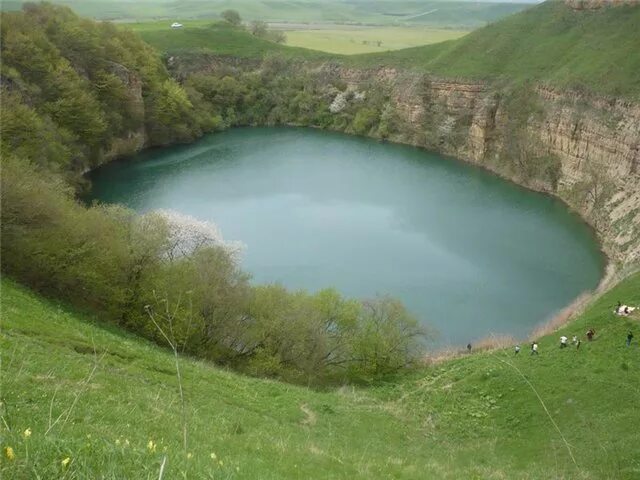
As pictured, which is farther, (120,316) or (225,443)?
(120,316)

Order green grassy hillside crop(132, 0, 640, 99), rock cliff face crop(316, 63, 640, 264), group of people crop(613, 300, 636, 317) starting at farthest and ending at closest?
green grassy hillside crop(132, 0, 640, 99) → rock cliff face crop(316, 63, 640, 264) → group of people crop(613, 300, 636, 317)

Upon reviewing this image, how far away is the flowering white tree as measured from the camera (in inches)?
1280

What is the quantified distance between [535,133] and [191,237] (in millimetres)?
42903

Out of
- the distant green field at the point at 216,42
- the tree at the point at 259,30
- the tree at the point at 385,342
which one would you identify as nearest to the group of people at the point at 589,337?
the tree at the point at 385,342

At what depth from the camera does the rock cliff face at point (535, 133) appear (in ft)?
164

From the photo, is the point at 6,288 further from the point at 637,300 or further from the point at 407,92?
the point at 407,92

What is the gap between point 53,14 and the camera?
5878 cm

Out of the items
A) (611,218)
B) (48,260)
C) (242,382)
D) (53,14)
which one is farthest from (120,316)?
(53,14)

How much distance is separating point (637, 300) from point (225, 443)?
23189mm

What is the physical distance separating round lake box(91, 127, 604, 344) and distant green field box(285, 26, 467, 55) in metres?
38.9

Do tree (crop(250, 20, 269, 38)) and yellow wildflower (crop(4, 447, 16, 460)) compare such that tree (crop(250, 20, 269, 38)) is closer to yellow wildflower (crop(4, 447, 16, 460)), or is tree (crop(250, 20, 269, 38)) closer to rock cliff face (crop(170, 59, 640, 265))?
rock cliff face (crop(170, 59, 640, 265))

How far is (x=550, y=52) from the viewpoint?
68.7 meters

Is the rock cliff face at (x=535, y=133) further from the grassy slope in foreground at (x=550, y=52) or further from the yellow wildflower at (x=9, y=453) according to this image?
the yellow wildflower at (x=9, y=453)

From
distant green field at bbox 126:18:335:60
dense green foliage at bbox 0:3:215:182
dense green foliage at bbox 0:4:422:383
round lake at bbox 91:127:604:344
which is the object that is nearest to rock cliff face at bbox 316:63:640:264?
round lake at bbox 91:127:604:344
